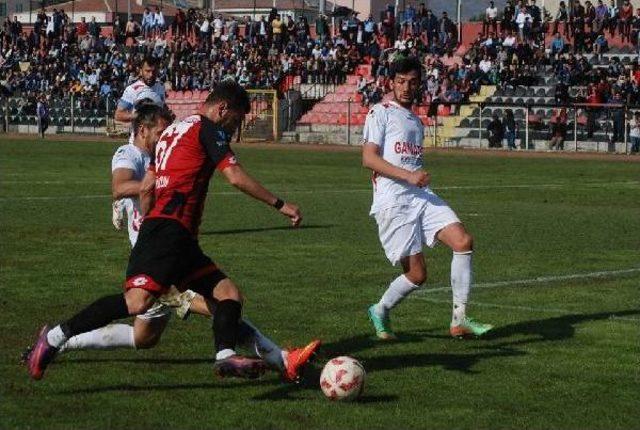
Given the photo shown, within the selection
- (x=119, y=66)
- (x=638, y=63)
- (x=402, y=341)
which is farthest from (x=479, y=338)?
(x=119, y=66)

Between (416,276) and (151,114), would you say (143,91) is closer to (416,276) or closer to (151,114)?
(151,114)

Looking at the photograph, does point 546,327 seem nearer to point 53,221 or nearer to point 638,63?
point 53,221

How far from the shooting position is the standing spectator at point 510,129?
160ft

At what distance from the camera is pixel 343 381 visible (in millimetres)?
8398

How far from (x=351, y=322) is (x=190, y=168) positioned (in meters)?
3.42

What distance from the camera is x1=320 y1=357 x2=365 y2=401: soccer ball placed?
27.5ft

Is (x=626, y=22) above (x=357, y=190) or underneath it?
above

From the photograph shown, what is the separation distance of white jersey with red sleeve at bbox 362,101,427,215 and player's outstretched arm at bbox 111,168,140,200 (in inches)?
73.5

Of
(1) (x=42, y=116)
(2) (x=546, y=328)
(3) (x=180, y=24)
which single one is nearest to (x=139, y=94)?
(2) (x=546, y=328)

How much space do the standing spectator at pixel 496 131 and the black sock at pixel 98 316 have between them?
135 feet

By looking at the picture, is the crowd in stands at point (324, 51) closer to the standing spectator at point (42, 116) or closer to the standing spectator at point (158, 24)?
the standing spectator at point (158, 24)

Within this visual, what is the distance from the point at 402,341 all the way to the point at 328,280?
144 inches

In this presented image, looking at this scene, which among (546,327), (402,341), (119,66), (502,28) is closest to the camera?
(402,341)

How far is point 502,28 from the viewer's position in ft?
187
